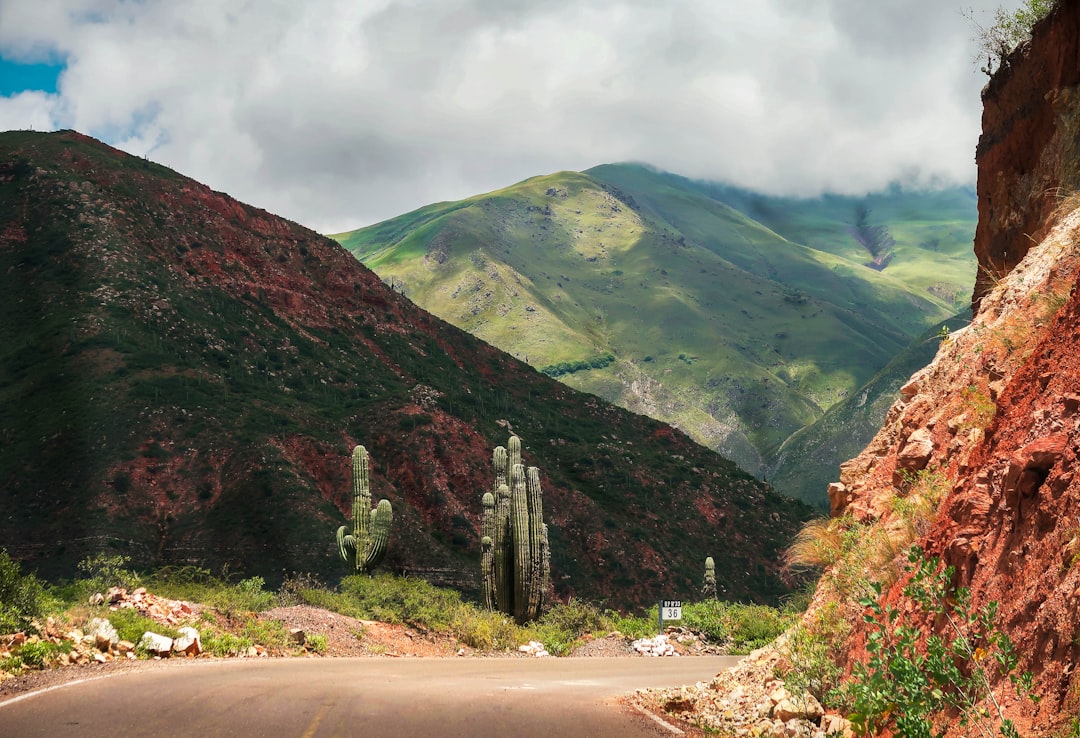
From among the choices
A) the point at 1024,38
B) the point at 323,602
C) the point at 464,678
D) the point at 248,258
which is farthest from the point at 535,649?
the point at 248,258

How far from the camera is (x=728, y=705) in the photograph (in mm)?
11555

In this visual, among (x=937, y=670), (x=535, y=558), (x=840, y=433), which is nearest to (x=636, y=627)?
(x=535, y=558)

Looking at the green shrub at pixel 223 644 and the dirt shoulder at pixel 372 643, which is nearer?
the green shrub at pixel 223 644

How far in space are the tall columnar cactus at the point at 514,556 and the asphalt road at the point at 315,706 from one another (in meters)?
16.4

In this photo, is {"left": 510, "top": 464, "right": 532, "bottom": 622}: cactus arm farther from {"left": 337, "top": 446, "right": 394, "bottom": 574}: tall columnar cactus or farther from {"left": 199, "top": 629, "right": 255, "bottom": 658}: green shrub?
{"left": 199, "top": 629, "right": 255, "bottom": 658}: green shrub

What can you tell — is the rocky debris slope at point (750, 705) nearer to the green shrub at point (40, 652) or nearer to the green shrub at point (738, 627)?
the green shrub at point (40, 652)

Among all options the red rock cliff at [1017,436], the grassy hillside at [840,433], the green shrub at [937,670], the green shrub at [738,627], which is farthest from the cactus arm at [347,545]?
the grassy hillside at [840,433]

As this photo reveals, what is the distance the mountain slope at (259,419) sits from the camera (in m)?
46.6

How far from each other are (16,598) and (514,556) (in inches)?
781

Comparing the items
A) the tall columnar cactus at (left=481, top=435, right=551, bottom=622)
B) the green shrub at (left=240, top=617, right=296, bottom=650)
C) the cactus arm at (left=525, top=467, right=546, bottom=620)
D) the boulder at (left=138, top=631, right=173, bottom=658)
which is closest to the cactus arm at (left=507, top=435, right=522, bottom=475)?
the tall columnar cactus at (left=481, top=435, right=551, bottom=622)

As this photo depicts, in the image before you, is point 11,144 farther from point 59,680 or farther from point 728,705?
point 728,705

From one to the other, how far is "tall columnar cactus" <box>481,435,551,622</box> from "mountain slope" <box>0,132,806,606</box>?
41.1ft

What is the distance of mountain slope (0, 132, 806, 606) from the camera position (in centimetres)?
4662

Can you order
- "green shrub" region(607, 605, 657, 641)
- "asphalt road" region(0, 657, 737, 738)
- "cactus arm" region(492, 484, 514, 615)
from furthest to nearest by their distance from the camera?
1. "cactus arm" region(492, 484, 514, 615)
2. "green shrub" region(607, 605, 657, 641)
3. "asphalt road" region(0, 657, 737, 738)
